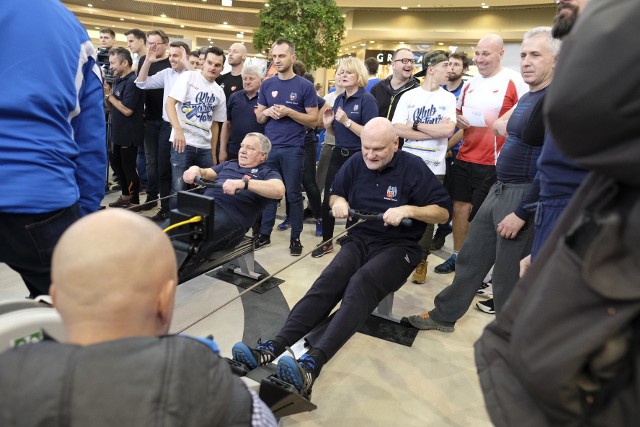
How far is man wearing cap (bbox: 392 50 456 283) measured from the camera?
3.59m

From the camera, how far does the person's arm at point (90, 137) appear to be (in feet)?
5.00

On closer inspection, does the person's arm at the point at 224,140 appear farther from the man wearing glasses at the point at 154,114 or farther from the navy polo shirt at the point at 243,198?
the navy polo shirt at the point at 243,198

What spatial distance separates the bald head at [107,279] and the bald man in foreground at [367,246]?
48.6 inches

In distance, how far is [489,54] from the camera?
126 inches

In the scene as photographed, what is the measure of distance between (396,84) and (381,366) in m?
2.98

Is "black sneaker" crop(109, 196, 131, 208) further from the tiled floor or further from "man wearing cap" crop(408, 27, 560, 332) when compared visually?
"man wearing cap" crop(408, 27, 560, 332)

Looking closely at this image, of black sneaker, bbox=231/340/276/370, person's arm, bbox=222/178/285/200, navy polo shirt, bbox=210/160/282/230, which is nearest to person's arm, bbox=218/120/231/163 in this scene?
navy polo shirt, bbox=210/160/282/230

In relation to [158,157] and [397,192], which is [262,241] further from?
[397,192]

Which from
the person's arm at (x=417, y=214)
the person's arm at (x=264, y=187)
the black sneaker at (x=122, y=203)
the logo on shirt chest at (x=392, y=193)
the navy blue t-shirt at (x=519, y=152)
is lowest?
the black sneaker at (x=122, y=203)

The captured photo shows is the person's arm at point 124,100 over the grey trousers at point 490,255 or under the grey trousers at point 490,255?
over

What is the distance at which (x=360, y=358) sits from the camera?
2.54m

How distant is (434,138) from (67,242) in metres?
3.22

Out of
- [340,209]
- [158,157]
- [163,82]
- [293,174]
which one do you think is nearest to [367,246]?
[340,209]

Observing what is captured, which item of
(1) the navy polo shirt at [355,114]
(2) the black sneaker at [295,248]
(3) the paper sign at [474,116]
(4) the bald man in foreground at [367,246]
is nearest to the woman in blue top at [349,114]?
(1) the navy polo shirt at [355,114]
